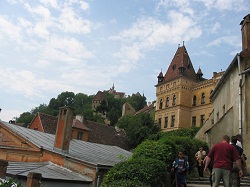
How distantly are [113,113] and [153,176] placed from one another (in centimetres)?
9158

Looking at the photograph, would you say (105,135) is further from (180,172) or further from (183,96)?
(180,172)

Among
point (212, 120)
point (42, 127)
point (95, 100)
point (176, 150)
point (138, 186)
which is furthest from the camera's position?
point (95, 100)

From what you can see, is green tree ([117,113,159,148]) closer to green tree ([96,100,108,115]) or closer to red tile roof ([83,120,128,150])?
red tile roof ([83,120,128,150])

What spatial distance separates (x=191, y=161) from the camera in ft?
57.2

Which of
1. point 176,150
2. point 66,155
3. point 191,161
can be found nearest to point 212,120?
point 191,161

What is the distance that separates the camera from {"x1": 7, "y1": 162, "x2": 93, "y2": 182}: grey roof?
12.9 meters

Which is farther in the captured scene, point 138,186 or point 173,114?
point 173,114

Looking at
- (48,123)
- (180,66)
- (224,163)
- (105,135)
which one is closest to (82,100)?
(180,66)

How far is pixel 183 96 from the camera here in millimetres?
64625

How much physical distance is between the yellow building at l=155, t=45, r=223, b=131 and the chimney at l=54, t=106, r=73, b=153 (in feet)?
151

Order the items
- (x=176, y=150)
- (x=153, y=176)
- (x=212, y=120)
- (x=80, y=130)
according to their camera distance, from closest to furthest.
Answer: (x=153, y=176)
(x=176, y=150)
(x=212, y=120)
(x=80, y=130)

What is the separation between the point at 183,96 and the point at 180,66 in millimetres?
6539

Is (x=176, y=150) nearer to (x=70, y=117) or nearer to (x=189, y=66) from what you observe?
(x=70, y=117)

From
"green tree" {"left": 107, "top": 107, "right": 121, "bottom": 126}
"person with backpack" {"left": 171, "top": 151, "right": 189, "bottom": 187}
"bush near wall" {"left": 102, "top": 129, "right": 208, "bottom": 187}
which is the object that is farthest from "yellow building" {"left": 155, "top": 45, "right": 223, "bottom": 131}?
"person with backpack" {"left": 171, "top": 151, "right": 189, "bottom": 187}
